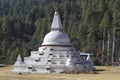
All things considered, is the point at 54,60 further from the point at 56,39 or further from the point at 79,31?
the point at 79,31

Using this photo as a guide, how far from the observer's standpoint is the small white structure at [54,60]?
194ft

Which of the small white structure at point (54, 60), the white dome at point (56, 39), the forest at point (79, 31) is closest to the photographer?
the small white structure at point (54, 60)

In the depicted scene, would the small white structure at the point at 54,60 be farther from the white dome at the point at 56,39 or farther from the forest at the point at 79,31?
the forest at the point at 79,31

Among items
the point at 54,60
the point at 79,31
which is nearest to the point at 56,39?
the point at 54,60

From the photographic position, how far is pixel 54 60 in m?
60.0

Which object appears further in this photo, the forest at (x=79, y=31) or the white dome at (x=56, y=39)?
the forest at (x=79, y=31)

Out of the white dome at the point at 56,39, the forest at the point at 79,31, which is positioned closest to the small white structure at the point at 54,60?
the white dome at the point at 56,39

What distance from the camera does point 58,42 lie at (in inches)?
2468

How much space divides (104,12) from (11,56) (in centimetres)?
3817

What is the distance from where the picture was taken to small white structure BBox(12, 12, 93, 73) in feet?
194

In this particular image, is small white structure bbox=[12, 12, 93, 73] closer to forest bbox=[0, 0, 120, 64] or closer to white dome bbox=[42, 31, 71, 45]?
white dome bbox=[42, 31, 71, 45]

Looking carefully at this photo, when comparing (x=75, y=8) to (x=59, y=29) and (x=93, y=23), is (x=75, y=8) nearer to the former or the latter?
(x=93, y=23)

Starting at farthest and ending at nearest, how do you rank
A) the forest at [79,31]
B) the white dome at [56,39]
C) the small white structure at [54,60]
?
1. the forest at [79,31]
2. the white dome at [56,39]
3. the small white structure at [54,60]

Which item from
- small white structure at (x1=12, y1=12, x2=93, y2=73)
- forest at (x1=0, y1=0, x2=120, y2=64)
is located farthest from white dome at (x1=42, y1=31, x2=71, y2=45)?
forest at (x1=0, y1=0, x2=120, y2=64)
